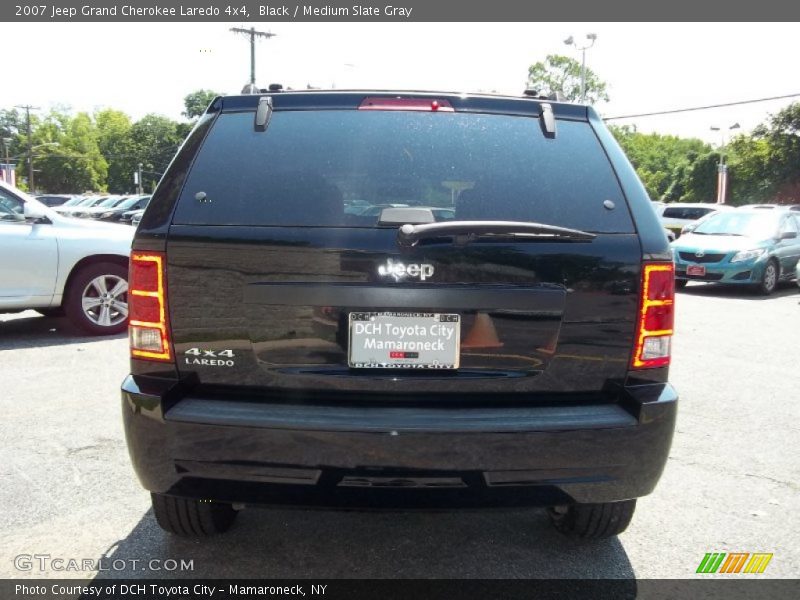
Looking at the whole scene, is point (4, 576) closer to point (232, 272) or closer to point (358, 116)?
point (232, 272)

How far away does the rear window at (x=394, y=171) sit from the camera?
249 cm

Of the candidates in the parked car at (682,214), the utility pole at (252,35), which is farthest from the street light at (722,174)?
the utility pole at (252,35)

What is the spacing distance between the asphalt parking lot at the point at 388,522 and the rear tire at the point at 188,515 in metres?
0.11

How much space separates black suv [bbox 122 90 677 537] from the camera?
2.33 m

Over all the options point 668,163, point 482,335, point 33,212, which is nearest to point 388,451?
point 482,335

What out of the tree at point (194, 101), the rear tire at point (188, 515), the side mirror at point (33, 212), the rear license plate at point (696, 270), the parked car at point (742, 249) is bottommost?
the rear tire at point (188, 515)

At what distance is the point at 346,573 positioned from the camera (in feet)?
9.15

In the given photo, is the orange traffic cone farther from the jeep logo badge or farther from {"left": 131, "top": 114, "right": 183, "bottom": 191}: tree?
{"left": 131, "top": 114, "right": 183, "bottom": 191}: tree

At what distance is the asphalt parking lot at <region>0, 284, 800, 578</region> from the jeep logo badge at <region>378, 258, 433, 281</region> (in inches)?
32.1

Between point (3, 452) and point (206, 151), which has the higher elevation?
point (206, 151)

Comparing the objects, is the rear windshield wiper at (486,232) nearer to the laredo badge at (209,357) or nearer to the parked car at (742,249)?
the laredo badge at (209,357)

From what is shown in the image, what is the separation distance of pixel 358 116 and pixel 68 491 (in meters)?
2.36

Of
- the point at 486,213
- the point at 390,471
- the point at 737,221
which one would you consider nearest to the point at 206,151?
the point at 486,213

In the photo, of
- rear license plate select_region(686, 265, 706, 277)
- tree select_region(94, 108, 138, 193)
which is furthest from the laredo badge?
A: tree select_region(94, 108, 138, 193)
